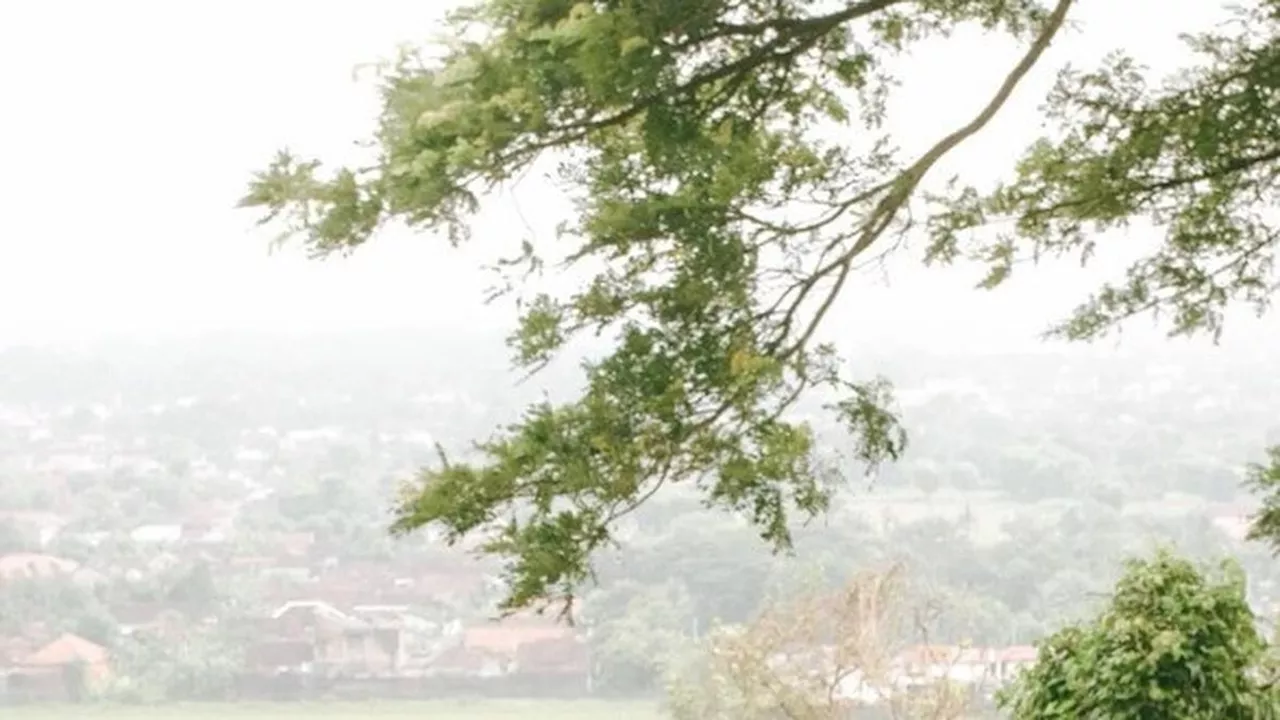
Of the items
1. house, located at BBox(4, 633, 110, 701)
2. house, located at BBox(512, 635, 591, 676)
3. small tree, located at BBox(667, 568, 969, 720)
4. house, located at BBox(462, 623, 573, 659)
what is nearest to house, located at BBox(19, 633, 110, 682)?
house, located at BBox(4, 633, 110, 701)

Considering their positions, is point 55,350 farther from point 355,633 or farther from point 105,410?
point 355,633

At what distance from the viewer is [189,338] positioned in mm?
9617

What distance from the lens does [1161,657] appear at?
310 cm

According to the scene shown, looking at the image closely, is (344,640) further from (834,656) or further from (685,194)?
(685,194)

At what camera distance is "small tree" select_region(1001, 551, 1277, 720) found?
3.09 meters

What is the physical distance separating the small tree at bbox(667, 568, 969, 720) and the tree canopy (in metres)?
2.31

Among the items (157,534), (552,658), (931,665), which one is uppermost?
(157,534)

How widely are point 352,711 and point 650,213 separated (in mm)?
5249

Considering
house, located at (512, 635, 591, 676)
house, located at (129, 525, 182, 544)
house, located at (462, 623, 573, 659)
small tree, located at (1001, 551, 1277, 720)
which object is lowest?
small tree, located at (1001, 551, 1277, 720)

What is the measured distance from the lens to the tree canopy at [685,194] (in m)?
2.71

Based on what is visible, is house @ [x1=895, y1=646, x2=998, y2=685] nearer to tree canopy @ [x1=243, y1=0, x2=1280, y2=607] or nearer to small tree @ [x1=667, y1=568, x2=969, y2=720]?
small tree @ [x1=667, y1=568, x2=969, y2=720]

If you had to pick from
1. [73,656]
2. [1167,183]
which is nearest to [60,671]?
[73,656]

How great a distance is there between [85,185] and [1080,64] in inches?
278

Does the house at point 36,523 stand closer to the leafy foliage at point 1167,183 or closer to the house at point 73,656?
the house at point 73,656
